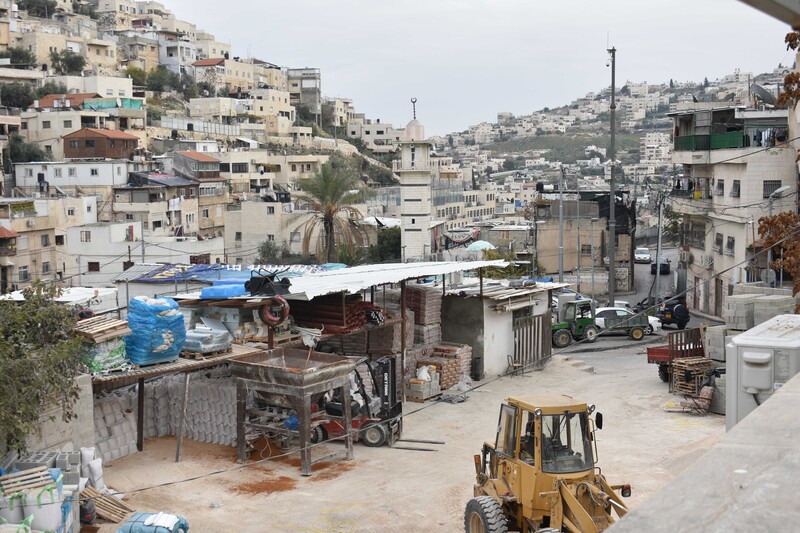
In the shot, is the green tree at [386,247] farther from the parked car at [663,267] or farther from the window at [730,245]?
the window at [730,245]

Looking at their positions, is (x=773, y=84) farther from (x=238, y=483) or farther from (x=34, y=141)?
(x=34, y=141)

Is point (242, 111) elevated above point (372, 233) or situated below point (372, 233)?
above

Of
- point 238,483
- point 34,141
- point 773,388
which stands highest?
point 34,141

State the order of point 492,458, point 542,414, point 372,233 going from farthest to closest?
point 372,233, point 492,458, point 542,414

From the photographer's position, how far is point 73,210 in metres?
52.4

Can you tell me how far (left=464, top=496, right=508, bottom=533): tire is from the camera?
12.1 m

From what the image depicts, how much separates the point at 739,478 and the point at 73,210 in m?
52.1

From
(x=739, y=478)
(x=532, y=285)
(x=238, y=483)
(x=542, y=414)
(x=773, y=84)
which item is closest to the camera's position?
(x=739, y=478)

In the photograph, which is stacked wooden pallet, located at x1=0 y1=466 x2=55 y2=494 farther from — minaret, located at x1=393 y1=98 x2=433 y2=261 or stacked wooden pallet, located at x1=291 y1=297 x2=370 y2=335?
minaret, located at x1=393 y1=98 x2=433 y2=261

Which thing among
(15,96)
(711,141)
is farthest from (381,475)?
(15,96)

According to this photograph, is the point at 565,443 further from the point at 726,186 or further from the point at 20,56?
the point at 20,56

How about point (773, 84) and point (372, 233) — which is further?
point (372, 233)

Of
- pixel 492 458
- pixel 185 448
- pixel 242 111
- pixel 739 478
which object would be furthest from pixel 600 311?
pixel 242 111

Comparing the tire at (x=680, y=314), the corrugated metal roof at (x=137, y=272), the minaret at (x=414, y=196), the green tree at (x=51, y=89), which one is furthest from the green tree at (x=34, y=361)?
the green tree at (x=51, y=89)
